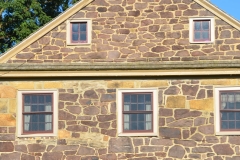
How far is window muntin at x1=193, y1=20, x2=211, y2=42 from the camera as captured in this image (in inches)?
722

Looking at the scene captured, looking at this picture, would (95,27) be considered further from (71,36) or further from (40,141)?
(40,141)

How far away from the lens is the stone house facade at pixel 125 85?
1788 centimetres

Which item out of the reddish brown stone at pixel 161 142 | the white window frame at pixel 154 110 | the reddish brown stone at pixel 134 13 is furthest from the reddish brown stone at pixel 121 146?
the reddish brown stone at pixel 134 13

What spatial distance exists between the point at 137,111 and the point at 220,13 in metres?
3.81

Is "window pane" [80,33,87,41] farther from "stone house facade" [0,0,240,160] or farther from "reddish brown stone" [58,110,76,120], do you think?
"reddish brown stone" [58,110,76,120]

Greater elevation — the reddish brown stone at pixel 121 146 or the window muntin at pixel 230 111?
the window muntin at pixel 230 111

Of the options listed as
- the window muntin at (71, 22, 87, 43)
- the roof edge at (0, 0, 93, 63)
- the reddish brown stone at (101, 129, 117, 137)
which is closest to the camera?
the reddish brown stone at (101, 129, 117, 137)

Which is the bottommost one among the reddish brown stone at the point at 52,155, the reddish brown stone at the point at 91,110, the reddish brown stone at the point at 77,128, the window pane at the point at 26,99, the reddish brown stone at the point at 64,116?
the reddish brown stone at the point at 52,155

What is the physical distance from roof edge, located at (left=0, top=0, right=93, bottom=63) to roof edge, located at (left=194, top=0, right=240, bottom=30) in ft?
11.9

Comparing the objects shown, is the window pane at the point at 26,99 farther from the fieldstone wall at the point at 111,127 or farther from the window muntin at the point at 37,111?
the fieldstone wall at the point at 111,127

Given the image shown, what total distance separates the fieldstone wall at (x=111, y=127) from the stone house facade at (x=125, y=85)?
0.03 m

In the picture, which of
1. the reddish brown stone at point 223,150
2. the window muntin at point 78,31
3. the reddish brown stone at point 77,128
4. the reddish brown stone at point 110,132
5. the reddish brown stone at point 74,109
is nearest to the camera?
the reddish brown stone at point 223,150

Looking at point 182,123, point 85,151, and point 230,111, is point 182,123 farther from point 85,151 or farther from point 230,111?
point 85,151

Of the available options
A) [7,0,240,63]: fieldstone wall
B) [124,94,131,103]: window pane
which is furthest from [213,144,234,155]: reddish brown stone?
[124,94,131,103]: window pane
